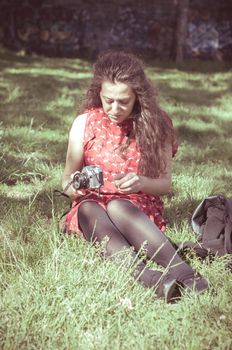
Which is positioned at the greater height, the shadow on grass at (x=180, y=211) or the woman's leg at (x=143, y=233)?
the woman's leg at (x=143, y=233)

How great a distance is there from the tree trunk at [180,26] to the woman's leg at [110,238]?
10064mm

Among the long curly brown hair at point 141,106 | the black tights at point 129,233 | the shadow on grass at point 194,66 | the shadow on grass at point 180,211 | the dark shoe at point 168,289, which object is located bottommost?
the shadow on grass at point 194,66

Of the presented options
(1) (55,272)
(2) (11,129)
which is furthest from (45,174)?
(1) (55,272)

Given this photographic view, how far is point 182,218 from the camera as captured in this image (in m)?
3.61

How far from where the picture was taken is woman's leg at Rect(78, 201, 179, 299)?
8.45 feet

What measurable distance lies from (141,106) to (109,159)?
36 cm

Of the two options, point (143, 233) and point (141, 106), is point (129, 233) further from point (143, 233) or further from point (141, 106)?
point (141, 106)

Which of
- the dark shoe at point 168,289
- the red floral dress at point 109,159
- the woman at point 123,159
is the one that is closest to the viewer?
the dark shoe at point 168,289

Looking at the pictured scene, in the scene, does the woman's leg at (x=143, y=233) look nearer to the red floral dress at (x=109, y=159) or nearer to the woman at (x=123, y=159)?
the woman at (x=123, y=159)

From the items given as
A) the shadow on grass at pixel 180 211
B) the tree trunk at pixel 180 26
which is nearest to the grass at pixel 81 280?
the shadow on grass at pixel 180 211

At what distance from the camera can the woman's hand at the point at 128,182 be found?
2978 mm

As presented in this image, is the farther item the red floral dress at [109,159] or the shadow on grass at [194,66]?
the shadow on grass at [194,66]

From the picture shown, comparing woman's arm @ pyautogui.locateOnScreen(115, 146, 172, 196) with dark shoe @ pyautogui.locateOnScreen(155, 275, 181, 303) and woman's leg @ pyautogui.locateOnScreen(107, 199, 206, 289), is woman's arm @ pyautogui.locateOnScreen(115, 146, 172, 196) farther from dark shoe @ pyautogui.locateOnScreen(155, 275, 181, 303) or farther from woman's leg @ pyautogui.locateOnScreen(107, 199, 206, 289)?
dark shoe @ pyautogui.locateOnScreen(155, 275, 181, 303)

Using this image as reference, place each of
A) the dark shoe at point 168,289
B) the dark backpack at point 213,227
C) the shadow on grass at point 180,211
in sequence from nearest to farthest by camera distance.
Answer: the dark shoe at point 168,289 → the dark backpack at point 213,227 → the shadow on grass at point 180,211
